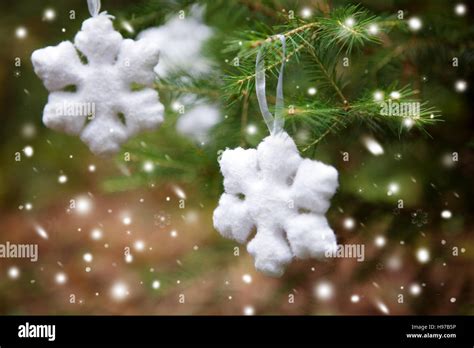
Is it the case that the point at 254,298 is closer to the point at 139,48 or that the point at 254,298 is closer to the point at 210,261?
the point at 210,261

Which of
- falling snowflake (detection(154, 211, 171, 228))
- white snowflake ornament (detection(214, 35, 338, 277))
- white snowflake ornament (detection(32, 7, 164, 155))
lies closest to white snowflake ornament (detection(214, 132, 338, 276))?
white snowflake ornament (detection(214, 35, 338, 277))

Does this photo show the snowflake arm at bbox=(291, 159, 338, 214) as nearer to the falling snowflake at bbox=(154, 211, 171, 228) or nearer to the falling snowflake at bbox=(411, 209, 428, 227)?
the falling snowflake at bbox=(411, 209, 428, 227)

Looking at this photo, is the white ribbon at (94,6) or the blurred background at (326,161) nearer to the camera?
the white ribbon at (94,6)

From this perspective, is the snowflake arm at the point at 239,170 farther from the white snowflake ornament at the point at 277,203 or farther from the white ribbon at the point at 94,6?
the white ribbon at the point at 94,6

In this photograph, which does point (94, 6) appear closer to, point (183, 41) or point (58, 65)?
point (58, 65)

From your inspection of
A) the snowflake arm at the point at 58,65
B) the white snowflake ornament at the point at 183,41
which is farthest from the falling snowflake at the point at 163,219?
the snowflake arm at the point at 58,65

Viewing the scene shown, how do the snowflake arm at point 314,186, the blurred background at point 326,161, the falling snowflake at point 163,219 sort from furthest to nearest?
the falling snowflake at point 163,219, the blurred background at point 326,161, the snowflake arm at point 314,186
